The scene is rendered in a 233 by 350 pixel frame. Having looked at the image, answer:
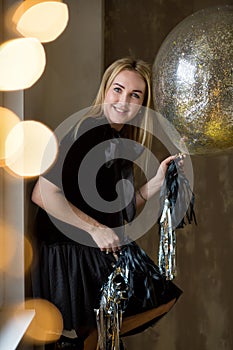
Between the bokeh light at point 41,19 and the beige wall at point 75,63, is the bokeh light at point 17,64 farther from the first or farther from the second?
the beige wall at point 75,63

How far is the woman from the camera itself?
178cm

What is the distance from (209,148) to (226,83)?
192 mm

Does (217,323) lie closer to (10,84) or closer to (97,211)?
(97,211)

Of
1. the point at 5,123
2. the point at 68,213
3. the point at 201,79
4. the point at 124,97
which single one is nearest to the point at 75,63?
the point at 124,97

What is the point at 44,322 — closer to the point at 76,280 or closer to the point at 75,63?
the point at 76,280

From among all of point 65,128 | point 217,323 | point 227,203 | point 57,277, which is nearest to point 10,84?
point 65,128

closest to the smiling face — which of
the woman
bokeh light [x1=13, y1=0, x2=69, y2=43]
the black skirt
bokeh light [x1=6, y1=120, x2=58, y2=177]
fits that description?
the woman

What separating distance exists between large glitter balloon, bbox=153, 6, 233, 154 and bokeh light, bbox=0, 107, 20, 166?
1.53ft

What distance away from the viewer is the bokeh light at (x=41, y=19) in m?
1.76

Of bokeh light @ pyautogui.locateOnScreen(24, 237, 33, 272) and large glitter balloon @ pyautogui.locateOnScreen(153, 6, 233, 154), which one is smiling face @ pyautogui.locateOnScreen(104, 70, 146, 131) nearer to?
large glitter balloon @ pyautogui.locateOnScreen(153, 6, 233, 154)

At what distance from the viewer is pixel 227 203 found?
2279mm

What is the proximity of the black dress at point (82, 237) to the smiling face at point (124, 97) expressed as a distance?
0.04m

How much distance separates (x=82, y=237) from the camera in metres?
1.85

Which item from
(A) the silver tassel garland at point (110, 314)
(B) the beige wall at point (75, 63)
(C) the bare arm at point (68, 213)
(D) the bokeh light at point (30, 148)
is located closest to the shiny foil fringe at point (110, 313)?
(A) the silver tassel garland at point (110, 314)
